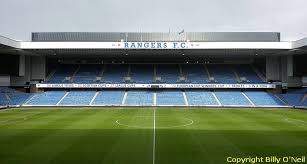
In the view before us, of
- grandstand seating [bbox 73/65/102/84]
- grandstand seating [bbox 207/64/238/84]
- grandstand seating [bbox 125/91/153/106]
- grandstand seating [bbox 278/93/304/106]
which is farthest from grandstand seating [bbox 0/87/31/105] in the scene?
grandstand seating [bbox 278/93/304/106]

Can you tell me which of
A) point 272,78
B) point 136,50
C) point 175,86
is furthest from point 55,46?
point 272,78

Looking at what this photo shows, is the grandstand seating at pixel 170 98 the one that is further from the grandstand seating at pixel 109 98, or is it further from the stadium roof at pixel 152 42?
the stadium roof at pixel 152 42

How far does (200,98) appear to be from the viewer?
55219 millimetres

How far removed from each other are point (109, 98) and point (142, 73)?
10.5 metres

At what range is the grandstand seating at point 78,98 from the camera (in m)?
53.5

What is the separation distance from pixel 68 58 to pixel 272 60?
3933 cm

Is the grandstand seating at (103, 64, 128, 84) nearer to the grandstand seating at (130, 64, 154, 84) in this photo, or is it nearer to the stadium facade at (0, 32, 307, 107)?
the stadium facade at (0, 32, 307, 107)

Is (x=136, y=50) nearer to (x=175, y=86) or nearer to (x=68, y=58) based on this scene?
(x=175, y=86)

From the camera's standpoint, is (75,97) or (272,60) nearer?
(75,97)

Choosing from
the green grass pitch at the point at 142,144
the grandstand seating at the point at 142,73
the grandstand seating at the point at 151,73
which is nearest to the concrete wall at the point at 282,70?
the grandstand seating at the point at 151,73

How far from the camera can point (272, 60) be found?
197 feet

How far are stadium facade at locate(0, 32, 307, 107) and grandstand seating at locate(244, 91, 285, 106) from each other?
0.52ft

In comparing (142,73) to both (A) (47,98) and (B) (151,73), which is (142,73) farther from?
(A) (47,98)

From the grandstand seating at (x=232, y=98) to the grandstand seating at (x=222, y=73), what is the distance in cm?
226
